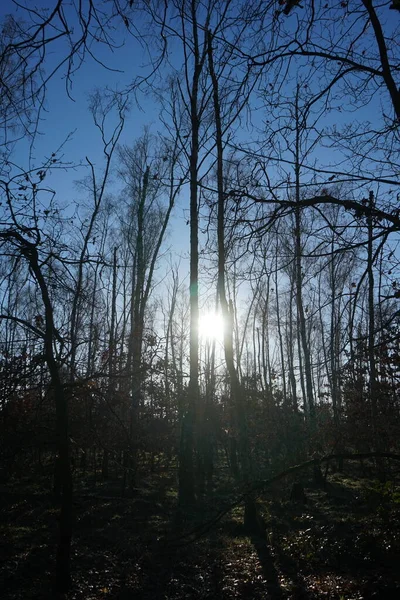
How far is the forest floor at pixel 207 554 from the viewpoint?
6.23 meters

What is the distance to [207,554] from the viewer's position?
812 cm

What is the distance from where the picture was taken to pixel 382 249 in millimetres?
4027

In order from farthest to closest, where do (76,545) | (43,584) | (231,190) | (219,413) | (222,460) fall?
(222,460) → (219,413) → (76,545) → (43,584) → (231,190)

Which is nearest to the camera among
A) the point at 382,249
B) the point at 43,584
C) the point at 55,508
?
the point at 382,249

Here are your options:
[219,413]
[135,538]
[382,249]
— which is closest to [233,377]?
[135,538]

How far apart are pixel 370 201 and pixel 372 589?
15.0 feet

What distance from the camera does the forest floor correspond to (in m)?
6.23

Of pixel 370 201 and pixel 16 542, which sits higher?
pixel 370 201

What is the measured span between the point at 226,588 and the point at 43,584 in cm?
254

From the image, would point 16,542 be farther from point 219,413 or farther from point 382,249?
point 219,413

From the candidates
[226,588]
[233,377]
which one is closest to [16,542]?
[226,588]

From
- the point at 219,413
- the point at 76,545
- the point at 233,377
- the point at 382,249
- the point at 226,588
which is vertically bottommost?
the point at 226,588

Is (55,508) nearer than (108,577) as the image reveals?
No

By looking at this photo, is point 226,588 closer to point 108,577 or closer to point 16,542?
point 108,577
